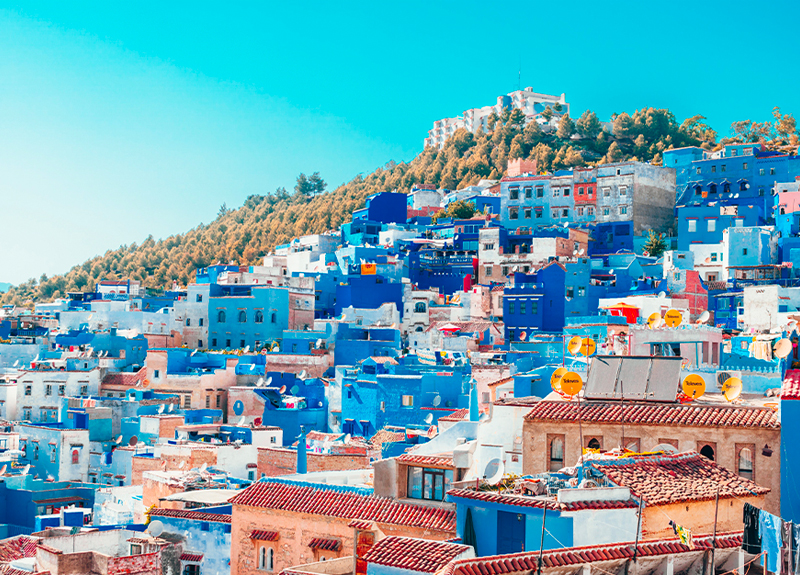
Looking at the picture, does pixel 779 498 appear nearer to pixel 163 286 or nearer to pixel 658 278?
pixel 658 278

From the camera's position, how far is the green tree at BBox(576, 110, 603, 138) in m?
86.6

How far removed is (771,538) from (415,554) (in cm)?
405

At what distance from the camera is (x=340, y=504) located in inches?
680

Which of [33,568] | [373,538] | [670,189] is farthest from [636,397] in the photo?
[670,189]

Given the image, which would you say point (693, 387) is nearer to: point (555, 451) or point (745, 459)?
point (745, 459)

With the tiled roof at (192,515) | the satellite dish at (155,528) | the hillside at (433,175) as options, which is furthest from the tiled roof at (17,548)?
the hillside at (433,175)

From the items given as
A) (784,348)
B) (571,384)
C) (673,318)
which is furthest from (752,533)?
(673,318)

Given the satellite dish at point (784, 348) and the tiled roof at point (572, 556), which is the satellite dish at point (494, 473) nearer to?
the tiled roof at point (572, 556)

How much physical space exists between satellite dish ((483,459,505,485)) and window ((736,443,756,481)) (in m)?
4.22

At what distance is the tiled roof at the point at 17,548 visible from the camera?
18.4m

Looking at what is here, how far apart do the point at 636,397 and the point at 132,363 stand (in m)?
35.1

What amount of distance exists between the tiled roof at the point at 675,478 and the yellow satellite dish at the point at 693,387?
2384mm

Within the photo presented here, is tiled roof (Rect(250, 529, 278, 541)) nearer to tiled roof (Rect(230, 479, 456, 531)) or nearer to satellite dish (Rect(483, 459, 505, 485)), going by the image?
tiled roof (Rect(230, 479, 456, 531))

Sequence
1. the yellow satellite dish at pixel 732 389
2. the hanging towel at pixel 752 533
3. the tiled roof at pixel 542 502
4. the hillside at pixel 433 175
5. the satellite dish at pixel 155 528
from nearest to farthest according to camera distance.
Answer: the hanging towel at pixel 752 533 < the tiled roof at pixel 542 502 < the yellow satellite dish at pixel 732 389 < the satellite dish at pixel 155 528 < the hillside at pixel 433 175
